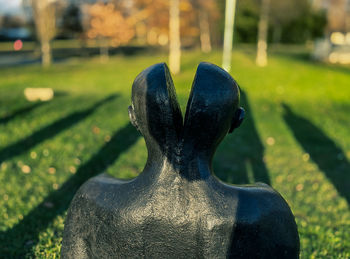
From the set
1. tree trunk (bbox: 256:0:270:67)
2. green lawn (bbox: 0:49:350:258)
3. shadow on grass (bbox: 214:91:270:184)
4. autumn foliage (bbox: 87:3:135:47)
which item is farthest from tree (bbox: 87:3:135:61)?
shadow on grass (bbox: 214:91:270:184)

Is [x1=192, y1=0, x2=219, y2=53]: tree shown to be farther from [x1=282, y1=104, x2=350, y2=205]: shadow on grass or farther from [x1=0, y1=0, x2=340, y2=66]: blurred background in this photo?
[x1=282, y1=104, x2=350, y2=205]: shadow on grass

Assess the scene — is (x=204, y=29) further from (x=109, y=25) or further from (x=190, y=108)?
(x=190, y=108)

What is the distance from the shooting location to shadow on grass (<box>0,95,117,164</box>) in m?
6.46

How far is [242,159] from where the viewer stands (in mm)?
6656

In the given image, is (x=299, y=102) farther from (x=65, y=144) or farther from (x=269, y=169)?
(x=65, y=144)

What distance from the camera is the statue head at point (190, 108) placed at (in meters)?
1.81

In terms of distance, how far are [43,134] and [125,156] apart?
2131 mm

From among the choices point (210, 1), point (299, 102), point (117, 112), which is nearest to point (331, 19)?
point (210, 1)

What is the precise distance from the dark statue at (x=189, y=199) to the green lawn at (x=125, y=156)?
585mm

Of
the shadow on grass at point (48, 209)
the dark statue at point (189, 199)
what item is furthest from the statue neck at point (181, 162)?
the shadow on grass at point (48, 209)

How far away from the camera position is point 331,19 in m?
57.8

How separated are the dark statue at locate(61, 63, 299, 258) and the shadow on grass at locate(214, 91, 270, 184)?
3682 mm

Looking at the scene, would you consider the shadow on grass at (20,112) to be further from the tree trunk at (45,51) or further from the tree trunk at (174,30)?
the tree trunk at (45,51)

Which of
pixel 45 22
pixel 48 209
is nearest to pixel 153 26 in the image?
pixel 45 22
